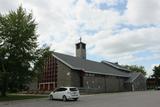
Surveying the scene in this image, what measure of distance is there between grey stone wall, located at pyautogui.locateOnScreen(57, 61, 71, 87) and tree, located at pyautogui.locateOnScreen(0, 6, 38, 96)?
12.5 metres

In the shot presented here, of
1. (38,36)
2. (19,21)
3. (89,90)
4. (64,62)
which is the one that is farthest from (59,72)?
(19,21)

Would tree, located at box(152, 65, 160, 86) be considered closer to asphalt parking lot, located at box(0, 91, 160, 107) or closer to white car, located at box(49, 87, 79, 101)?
asphalt parking lot, located at box(0, 91, 160, 107)

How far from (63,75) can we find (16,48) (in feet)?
51.1

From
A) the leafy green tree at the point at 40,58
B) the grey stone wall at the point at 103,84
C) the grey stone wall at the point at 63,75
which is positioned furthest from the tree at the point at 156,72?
the leafy green tree at the point at 40,58

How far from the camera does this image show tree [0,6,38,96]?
104 feet

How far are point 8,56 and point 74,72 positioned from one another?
647 inches

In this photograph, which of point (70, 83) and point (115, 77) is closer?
point (70, 83)

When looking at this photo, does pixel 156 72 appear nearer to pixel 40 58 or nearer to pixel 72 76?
pixel 72 76

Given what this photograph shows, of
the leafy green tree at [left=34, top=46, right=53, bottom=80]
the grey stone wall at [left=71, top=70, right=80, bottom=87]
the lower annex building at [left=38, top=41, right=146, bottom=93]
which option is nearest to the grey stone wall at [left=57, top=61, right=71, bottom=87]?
the lower annex building at [left=38, top=41, right=146, bottom=93]

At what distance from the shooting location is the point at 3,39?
32031 mm

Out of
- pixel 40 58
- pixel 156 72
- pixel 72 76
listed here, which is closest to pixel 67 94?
pixel 40 58

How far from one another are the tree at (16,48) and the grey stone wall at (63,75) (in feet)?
41.0

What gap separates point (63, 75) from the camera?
150ft

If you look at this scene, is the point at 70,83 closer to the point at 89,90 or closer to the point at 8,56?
the point at 89,90
